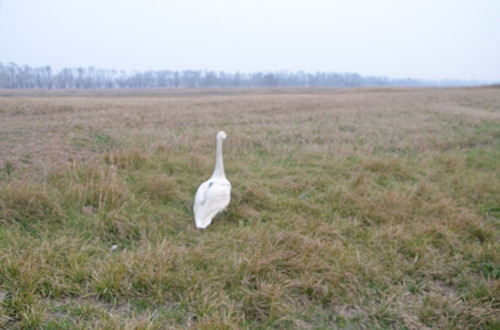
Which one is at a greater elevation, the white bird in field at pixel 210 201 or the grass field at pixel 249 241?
the white bird in field at pixel 210 201

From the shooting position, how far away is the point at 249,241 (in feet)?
14.4

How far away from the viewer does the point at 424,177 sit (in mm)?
7164

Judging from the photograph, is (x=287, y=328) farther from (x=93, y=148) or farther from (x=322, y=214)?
(x=93, y=148)

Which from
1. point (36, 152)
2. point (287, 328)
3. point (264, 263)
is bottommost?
point (287, 328)

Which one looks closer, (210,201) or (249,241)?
(249,241)

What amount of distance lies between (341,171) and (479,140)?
6916 mm

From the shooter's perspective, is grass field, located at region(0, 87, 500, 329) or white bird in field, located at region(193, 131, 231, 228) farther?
white bird in field, located at region(193, 131, 231, 228)

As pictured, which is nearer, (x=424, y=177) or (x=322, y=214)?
(x=322, y=214)

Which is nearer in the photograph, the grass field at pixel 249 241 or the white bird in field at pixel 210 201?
the grass field at pixel 249 241

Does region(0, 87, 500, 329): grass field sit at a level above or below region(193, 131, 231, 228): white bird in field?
below

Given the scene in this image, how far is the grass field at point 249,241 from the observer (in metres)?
3.20

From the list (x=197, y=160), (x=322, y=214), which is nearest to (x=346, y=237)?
(x=322, y=214)

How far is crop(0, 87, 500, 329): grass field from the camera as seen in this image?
320 cm

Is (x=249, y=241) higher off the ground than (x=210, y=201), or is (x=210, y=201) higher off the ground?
(x=210, y=201)
